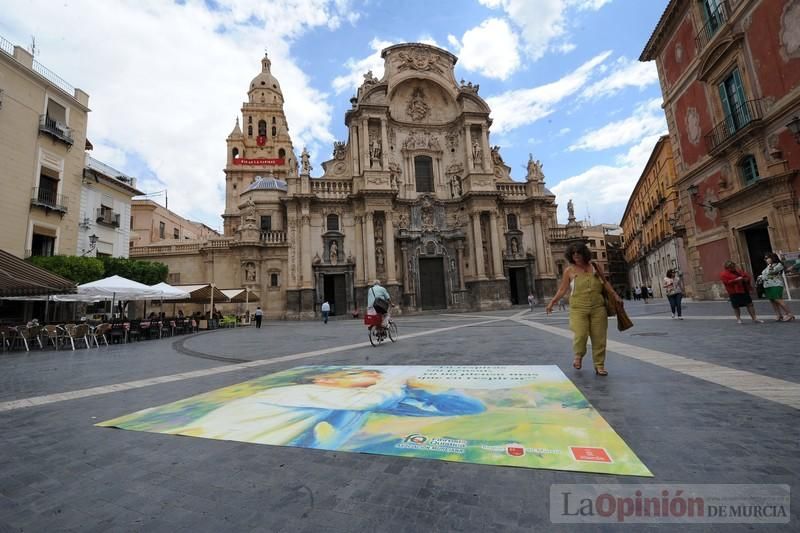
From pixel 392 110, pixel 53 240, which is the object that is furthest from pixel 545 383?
pixel 392 110

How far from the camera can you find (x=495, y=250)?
2838 cm

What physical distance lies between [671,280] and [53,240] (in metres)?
28.5

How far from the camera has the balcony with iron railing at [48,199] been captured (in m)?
17.8

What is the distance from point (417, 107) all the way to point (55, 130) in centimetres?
2517

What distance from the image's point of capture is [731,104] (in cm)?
1566

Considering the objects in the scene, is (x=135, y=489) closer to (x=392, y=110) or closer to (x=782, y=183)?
(x=782, y=183)

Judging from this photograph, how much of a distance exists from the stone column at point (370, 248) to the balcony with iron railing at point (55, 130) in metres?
18.3

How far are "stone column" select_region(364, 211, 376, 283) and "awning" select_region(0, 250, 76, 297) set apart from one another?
17.5 metres

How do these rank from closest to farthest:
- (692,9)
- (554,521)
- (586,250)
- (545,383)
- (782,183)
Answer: (554,521) → (545,383) → (586,250) → (782,183) → (692,9)

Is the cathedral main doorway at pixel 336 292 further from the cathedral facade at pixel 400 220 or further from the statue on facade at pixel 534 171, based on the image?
the statue on facade at pixel 534 171

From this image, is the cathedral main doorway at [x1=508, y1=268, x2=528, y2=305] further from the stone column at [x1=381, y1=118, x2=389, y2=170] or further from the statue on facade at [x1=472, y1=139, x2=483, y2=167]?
the stone column at [x1=381, y1=118, x2=389, y2=170]

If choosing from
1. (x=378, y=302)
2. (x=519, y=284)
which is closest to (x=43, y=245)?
(x=378, y=302)

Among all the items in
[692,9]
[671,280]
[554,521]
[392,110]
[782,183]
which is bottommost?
[554,521]

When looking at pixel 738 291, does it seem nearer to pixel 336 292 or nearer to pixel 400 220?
pixel 400 220
